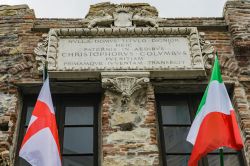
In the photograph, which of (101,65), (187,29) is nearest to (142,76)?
(101,65)

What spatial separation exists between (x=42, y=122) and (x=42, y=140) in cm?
31

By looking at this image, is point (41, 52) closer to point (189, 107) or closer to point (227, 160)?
point (189, 107)

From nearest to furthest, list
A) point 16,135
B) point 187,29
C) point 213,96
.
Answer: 1. point 213,96
2. point 16,135
3. point 187,29

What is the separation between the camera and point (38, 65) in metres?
8.45

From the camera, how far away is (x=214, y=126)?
6.54m

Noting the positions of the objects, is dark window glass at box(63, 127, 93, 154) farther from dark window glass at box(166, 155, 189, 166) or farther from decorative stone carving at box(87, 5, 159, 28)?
decorative stone carving at box(87, 5, 159, 28)

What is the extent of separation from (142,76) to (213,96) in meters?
1.54

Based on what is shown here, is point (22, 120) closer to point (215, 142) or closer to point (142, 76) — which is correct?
point (142, 76)

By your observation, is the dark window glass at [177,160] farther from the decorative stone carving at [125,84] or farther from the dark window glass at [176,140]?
the decorative stone carving at [125,84]

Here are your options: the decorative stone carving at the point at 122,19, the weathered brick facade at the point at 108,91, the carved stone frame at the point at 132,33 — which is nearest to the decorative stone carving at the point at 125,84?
the weathered brick facade at the point at 108,91

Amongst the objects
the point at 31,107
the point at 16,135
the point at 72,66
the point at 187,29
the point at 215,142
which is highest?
the point at 187,29

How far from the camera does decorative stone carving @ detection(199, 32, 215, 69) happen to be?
849 cm

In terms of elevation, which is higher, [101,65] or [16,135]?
[101,65]

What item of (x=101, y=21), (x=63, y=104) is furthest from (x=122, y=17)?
(x=63, y=104)
